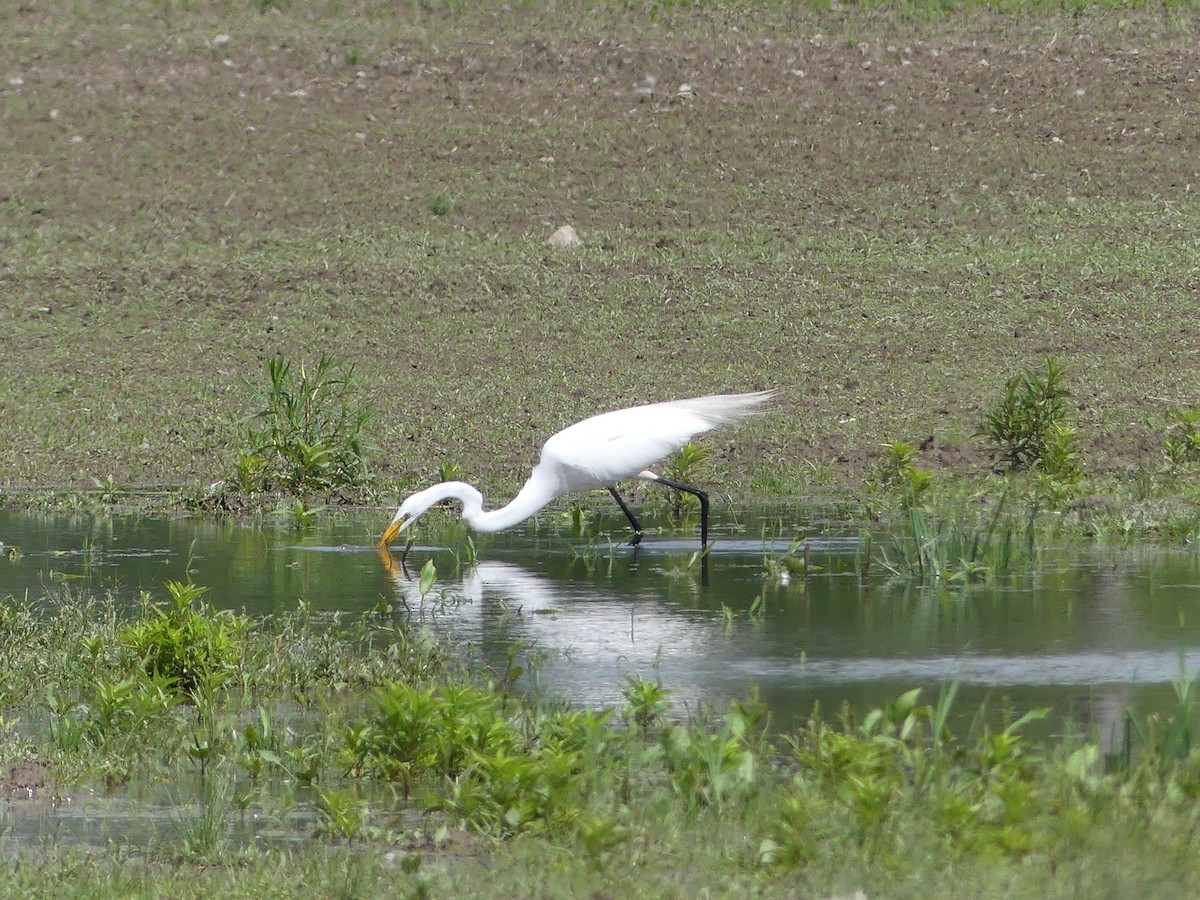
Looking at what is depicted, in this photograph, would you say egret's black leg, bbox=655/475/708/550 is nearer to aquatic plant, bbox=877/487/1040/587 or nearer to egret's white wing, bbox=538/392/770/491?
egret's white wing, bbox=538/392/770/491

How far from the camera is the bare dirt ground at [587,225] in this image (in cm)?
1541

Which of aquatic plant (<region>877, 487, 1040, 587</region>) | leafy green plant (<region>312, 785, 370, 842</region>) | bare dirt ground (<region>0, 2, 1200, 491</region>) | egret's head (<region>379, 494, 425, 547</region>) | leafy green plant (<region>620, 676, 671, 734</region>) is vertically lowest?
leafy green plant (<region>312, 785, 370, 842</region>)

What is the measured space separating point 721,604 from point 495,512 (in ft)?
6.66

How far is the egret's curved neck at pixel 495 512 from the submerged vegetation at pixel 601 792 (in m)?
3.53

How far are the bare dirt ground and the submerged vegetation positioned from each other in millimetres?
6767

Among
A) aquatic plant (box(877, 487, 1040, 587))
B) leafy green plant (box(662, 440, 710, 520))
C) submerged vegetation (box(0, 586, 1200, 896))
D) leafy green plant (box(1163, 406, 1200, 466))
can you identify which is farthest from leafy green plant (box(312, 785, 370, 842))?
leafy green plant (box(1163, 406, 1200, 466))

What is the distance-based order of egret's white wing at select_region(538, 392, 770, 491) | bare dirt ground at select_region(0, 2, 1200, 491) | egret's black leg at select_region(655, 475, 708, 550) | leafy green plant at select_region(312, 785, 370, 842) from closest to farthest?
Answer: leafy green plant at select_region(312, 785, 370, 842) < egret's white wing at select_region(538, 392, 770, 491) < egret's black leg at select_region(655, 475, 708, 550) < bare dirt ground at select_region(0, 2, 1200, 491)

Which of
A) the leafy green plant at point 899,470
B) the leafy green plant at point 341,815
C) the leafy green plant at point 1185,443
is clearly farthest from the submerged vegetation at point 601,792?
the leafy green plant at point 1185,443

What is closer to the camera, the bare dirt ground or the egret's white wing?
the egret's white wing

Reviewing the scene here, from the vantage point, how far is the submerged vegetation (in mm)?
4680

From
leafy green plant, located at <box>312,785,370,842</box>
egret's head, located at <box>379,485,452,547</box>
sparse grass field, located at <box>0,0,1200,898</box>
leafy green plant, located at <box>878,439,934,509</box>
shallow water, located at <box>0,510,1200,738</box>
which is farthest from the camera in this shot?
leafy green plant, located at <box>878,439,934,509</box>

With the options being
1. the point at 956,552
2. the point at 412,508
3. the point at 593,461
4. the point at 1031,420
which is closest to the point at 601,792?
the point at 956,552

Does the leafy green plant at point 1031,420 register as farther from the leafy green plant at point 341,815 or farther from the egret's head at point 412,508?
the leafy green plant at point 341,815

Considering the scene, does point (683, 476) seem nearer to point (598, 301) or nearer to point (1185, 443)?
point (1185, 443)
